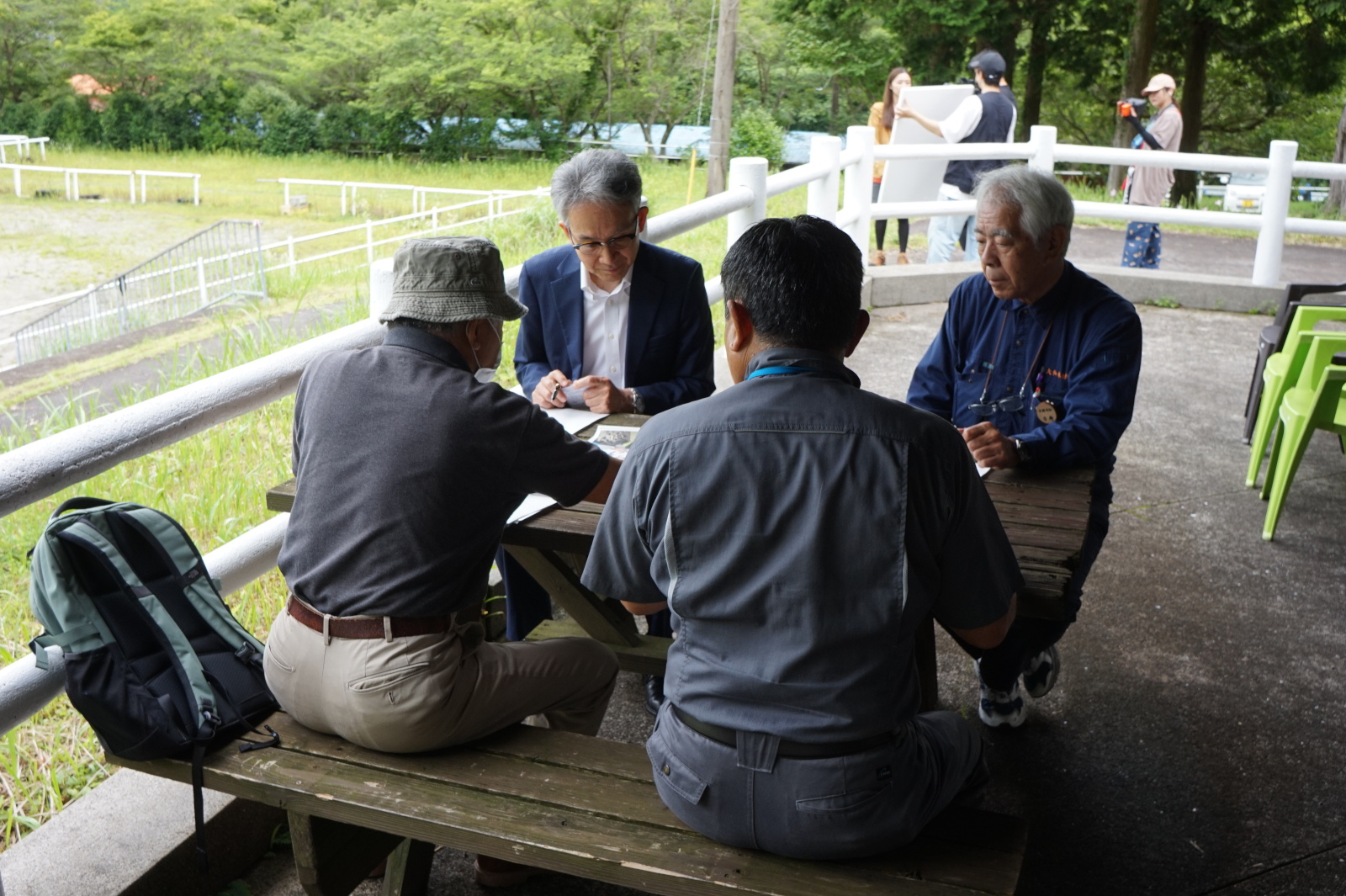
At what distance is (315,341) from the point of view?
279cm

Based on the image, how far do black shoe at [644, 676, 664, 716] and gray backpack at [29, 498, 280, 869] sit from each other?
1.22 metres

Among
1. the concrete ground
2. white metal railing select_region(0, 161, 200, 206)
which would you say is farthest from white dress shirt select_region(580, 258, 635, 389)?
white metal railing select_region(0, 161, 200, 206)

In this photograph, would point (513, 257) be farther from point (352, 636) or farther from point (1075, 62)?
point (1075, 62)

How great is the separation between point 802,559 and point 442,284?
0.87 m

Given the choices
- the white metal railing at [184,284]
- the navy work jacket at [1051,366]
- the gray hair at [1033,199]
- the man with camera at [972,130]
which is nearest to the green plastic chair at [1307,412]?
the navy work jacket at [1051,366]

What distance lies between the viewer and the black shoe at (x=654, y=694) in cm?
309

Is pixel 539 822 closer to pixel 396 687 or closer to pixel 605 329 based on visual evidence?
pixel 396 687

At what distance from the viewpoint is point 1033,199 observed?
266 centimetres

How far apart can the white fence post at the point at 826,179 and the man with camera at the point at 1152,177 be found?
9.23ft

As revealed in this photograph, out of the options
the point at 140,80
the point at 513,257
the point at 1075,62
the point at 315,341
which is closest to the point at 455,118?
the point at 140,80

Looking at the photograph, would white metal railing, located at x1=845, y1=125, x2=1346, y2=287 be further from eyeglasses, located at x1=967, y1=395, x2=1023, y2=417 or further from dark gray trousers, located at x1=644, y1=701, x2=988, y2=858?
dark gray trousers, located at x1=644, y1=701, x2=988, y2=858

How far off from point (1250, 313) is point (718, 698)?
7628 mm

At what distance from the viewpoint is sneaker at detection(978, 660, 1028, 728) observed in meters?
2.98

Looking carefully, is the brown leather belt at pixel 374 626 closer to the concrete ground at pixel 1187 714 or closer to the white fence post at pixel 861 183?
the concrete ground at pixel 1187 714
